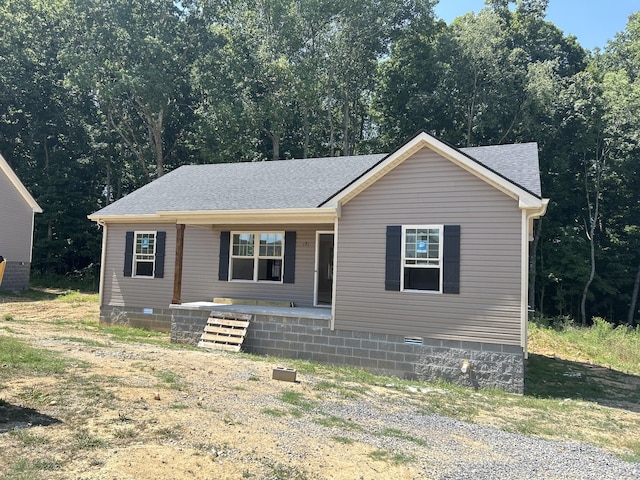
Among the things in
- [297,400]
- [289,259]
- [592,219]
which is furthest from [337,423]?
[592,219]

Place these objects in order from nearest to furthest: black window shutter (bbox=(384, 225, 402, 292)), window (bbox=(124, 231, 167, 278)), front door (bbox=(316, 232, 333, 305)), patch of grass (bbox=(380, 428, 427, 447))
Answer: patch of grass (bbox=(380, 428, 427, 447)) → black window shutter (bbox=(384, 225, 402, 292)) → front door (bbox=(316, 232, 333, 305)) → window (bbox=(124, 231, 167, 278))

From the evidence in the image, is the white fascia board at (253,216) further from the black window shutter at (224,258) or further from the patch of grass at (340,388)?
the patch of grass at (340,388)

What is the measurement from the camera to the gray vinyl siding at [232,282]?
12359mm

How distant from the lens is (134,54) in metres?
27.6

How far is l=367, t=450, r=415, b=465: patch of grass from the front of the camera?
15.9 ft

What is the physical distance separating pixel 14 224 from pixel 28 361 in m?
19.0

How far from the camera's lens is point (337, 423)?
19.6 ft

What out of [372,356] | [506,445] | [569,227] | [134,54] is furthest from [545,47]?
[506,445]

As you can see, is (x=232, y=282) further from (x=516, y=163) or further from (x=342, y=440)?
(x=342, y=440)

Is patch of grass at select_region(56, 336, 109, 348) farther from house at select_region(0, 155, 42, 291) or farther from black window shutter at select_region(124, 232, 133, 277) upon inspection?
house at select_region(0, 155, 42, 291)

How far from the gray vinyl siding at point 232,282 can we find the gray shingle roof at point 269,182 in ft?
2.77

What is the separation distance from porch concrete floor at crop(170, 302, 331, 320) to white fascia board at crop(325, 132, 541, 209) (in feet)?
8.26

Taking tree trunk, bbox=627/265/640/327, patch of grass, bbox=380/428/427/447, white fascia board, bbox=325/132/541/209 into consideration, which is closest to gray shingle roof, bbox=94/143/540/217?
white fascia board, bbox=325/132/541/209

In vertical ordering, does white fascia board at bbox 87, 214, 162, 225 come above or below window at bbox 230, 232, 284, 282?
above
